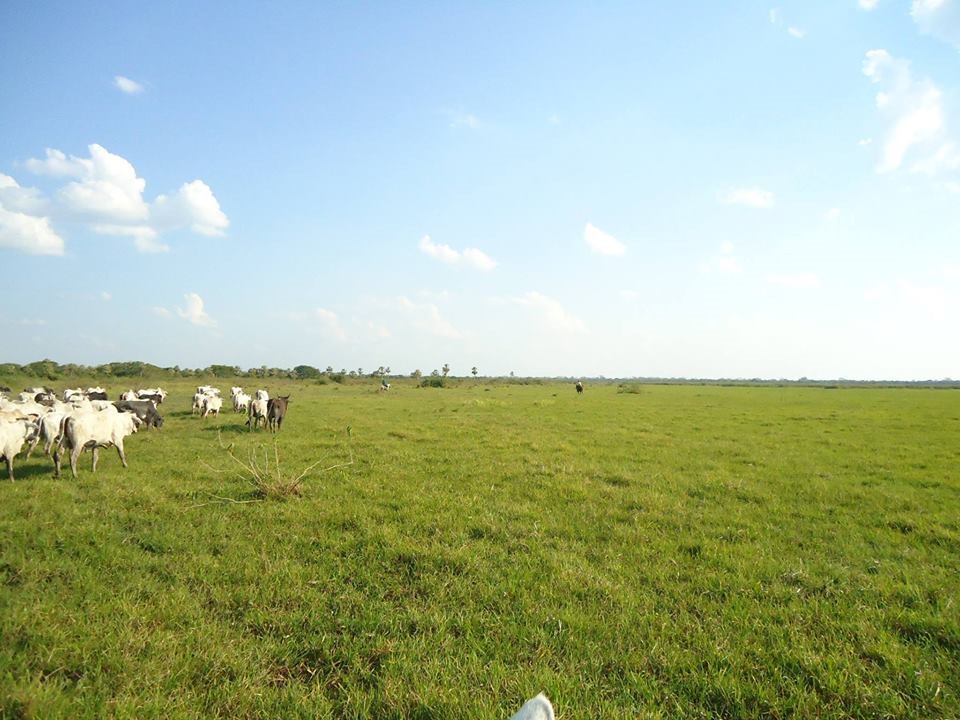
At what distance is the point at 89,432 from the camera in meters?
10.7

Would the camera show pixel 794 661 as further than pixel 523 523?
No

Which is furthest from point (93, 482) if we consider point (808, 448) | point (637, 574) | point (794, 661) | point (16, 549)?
point (808, 448)

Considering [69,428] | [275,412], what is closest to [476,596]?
[69,428]

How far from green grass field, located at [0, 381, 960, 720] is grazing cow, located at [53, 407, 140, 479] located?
73 centimetres

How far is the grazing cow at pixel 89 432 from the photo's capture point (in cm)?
1052

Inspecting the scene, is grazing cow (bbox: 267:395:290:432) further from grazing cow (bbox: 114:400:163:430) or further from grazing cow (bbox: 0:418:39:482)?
grazing cow (bbox: 0:418:39:482)

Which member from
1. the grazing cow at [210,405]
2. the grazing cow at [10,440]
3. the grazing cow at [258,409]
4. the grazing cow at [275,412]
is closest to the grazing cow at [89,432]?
the grazing cow at [10,440]

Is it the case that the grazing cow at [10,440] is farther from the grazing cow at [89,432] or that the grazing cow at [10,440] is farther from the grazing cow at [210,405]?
the grazing cow at [210,405]

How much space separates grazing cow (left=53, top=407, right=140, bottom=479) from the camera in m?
10.5

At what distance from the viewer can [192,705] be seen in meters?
3.62

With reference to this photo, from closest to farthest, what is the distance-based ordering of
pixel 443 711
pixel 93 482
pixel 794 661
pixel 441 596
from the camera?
1. pixel 443 711
2. pixel 794 661
3. pixel 441 596
4. pixel 93 482

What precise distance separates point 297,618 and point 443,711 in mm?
2084

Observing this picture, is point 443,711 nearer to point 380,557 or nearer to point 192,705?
point 192,705

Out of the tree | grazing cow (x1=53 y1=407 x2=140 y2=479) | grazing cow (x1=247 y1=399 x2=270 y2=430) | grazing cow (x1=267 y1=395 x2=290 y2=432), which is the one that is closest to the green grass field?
grazing cow (x1=53 y1=407 x2=140 y2=479)
